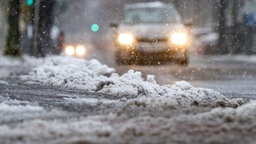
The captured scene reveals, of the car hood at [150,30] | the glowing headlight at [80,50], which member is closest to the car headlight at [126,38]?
the car hood at [150,30]

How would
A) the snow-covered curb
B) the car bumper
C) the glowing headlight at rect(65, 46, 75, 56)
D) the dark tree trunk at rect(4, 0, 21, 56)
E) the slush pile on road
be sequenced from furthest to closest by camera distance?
the glowing headlight at rect(65, 46, 75, 56) < the dark tree trunk at rect(4, 0, 21, 56) < the car bumper < the snow-covered curb < the slush pile on road

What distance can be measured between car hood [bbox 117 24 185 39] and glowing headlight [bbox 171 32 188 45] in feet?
0.58

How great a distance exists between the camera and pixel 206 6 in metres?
62.0

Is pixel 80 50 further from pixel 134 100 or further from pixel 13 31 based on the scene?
pixel 134 100

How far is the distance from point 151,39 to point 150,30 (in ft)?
0.82

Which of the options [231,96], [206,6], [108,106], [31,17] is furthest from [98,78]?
[206,6]

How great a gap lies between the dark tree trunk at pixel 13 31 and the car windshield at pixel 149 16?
269 inches

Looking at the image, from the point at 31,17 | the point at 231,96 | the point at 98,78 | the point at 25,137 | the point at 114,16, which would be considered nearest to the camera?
the point at 25,137

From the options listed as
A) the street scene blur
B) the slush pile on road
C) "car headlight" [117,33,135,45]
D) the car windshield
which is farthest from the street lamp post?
the slush pile on road

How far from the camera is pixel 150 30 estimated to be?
2103 centimetres

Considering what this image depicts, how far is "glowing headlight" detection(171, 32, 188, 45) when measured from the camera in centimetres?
2094

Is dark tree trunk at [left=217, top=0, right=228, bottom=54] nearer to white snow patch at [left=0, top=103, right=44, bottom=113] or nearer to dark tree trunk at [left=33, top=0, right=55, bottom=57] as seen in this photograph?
dark tree trunk at [left=33, top=0, right=55, bottom=57]

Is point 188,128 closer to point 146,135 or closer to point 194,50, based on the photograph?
point 146,135

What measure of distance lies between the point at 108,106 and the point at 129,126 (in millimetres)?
2125
